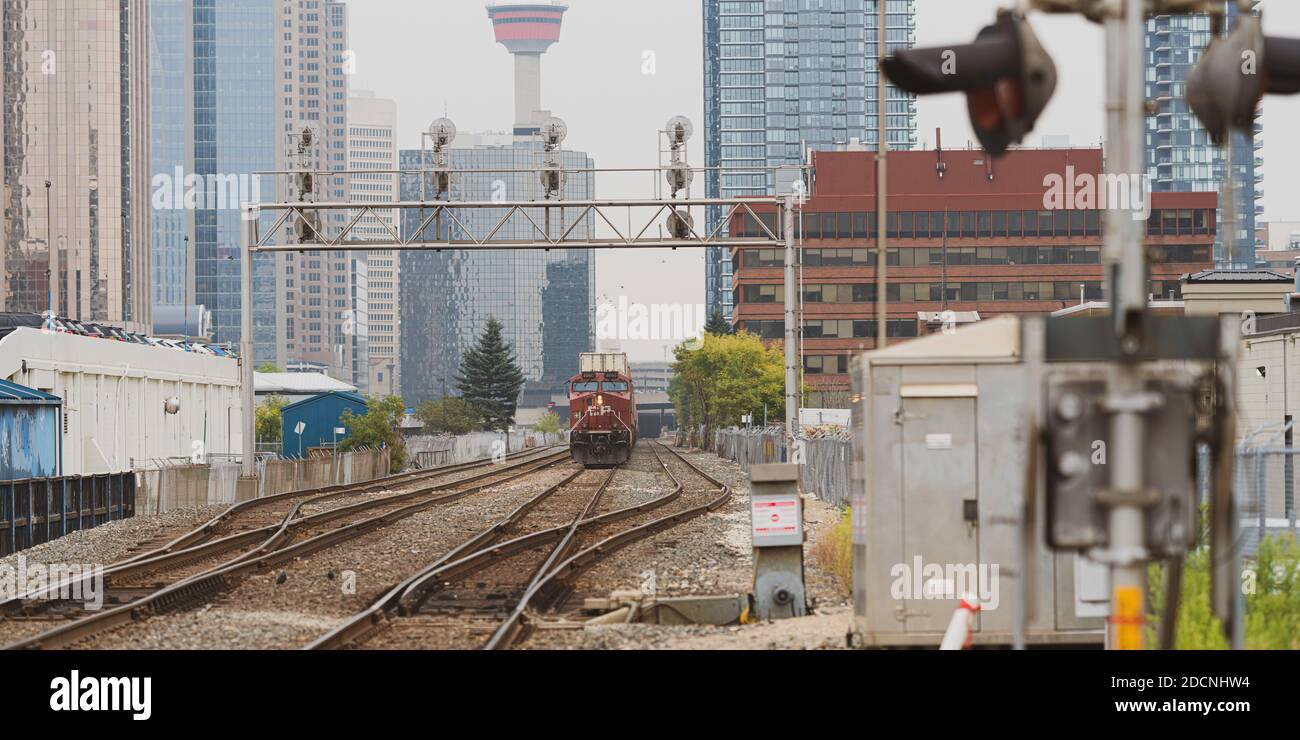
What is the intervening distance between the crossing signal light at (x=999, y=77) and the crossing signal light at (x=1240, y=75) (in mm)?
1185

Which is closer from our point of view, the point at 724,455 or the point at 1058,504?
the point at 1058,504

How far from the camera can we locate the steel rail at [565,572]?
515 inches

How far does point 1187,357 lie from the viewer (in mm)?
5988

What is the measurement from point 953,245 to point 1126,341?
10952 cm

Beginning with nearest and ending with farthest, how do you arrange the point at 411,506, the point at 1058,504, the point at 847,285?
the point at 1058,504
the point at 411,506
the point at 847,285

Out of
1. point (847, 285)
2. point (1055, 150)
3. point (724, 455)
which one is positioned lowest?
point (724, 455)

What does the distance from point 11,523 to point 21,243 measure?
14120cm

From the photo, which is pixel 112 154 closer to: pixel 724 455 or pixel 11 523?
pixel 724 455

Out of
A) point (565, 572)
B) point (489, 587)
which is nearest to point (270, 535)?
point (565, 572)

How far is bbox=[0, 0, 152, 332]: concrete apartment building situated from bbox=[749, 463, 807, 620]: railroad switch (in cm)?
14813

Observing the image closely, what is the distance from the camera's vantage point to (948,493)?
443 inches

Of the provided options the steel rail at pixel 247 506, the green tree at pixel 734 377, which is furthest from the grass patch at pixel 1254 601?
the green tree at pixel 734 377
